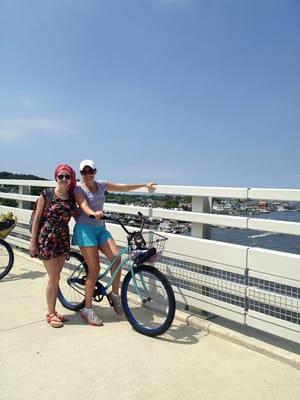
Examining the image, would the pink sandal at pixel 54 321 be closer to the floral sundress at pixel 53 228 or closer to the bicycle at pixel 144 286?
the bicycle at pixel 144 286

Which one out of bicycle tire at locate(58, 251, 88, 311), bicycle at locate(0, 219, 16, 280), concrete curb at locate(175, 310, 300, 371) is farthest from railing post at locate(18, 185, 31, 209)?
concrete curb at locate(175, 310, 300, 371)

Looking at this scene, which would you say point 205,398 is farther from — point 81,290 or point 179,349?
point 81,290

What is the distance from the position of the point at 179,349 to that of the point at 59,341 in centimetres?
116

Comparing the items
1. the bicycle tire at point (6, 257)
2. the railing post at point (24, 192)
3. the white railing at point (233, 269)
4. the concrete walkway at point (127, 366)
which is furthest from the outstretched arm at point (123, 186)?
the railing post at point (24, 192)

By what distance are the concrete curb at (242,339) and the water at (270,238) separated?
88 cm

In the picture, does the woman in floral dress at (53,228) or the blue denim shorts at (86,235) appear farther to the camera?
the blue denim shorts at (86,235)

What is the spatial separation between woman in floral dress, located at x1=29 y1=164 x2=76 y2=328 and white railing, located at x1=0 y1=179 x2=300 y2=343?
3.34 feet

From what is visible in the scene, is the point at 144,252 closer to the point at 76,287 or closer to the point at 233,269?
the point at 233,269

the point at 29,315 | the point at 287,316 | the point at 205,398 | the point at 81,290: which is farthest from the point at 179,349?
the point at 29,315

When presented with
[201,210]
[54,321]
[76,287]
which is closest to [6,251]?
[76,287]

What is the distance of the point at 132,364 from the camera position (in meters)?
3.17

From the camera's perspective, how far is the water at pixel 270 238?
3336 mm

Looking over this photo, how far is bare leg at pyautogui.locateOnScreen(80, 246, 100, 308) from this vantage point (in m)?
4.10

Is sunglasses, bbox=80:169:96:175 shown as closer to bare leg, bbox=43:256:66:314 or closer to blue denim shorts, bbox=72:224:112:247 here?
blue denim shorts, bbox=72:224:112:247
